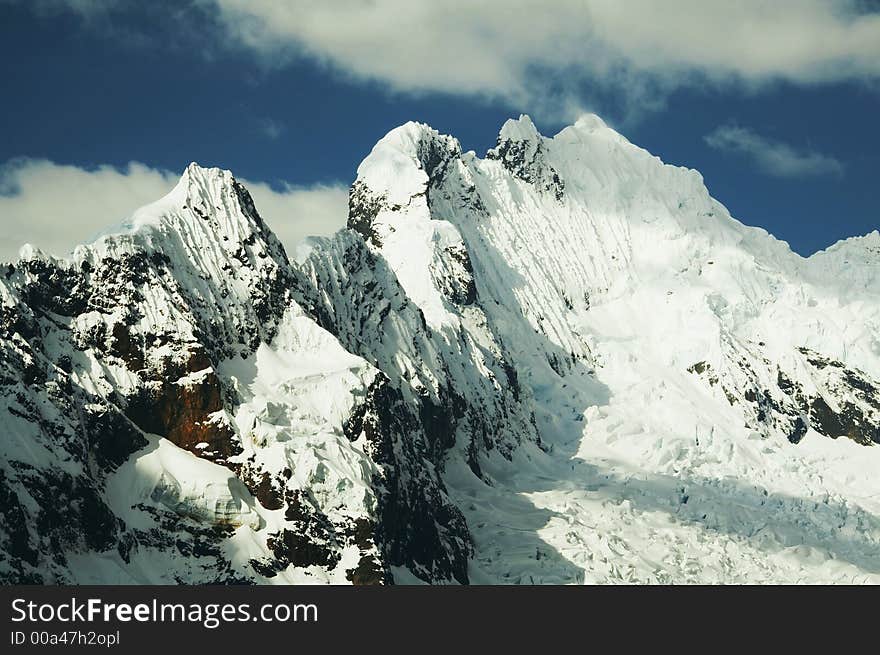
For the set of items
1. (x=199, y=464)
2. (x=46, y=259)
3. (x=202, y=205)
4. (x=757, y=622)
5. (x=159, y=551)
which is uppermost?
(x=202, y=205)

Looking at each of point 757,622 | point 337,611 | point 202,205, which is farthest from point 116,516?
point 757,622

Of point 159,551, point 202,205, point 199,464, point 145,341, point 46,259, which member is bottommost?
point 159,551

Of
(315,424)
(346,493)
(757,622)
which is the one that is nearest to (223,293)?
(315,424)

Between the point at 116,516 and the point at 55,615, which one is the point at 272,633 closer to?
the point at 55,615

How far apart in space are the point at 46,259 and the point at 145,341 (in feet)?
59.6

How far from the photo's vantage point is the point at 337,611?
3196 inches

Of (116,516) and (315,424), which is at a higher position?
(315,424)

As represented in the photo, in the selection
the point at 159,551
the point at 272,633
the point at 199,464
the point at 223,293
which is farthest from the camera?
the point at 223,293

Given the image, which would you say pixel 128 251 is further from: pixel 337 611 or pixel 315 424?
pixel 337 611

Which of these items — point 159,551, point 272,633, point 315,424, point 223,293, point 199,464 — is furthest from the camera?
point 223,293

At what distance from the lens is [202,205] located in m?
195

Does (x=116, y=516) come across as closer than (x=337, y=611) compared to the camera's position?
No

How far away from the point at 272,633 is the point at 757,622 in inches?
1285

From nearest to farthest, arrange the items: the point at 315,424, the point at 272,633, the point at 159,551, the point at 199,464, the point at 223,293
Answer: the point at 272,633 < the point at 159,551 < the point at 199,464 < the point at 315,424 < the point at 223,293
